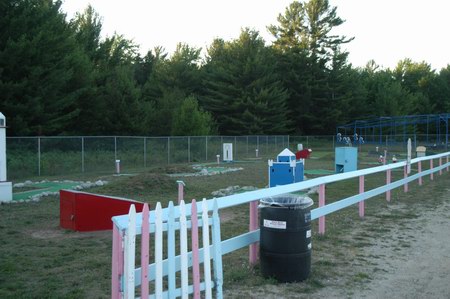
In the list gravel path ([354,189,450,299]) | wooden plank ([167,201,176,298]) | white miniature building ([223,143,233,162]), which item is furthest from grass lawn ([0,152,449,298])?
white miniature building ([223,143,233,162])

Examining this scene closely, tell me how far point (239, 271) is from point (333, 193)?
10.4 m

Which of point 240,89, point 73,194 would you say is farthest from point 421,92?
point 73,194

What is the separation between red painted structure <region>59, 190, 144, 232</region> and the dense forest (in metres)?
25.0

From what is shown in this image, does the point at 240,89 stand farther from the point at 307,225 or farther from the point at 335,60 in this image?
the point at 307,225

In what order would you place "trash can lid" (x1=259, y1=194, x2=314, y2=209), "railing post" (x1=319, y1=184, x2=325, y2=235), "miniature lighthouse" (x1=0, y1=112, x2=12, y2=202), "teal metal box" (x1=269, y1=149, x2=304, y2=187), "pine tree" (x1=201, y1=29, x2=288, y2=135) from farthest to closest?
"pine tree" (x1=201, y1=29, x2=288, y2=135) < "teal metal box" (x1=269, y1=149, x2=304, y2=187) < "miniature lighthouse" (x1=0, y1=112, x2=12, y2=202) < "railing post" (x1=319, y1=184, x2=325, y2=235) < "trash can lid" (x1=259, y1=194, x2=314, y2=209)

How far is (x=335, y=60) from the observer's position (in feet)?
249

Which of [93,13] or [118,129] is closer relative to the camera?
[118,129]

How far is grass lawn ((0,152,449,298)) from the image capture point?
635 centimetres

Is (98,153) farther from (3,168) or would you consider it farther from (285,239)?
(285,239)

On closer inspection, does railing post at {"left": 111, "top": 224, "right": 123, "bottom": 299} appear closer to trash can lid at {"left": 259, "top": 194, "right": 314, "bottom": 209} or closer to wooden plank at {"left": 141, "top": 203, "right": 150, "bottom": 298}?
wooden plank at {"left": 141, "top": 203, "right": 150, "bottom": 298}

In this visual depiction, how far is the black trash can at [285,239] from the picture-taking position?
625cm

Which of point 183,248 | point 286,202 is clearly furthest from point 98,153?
point 183,248

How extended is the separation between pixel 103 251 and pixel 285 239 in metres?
3.55

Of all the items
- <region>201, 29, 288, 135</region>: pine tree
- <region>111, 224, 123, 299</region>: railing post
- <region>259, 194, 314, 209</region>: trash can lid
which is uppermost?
<region>201, 29, 288, 135</region>: pine tree
